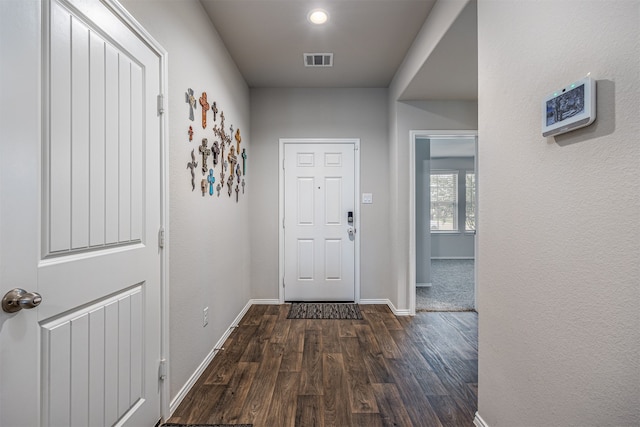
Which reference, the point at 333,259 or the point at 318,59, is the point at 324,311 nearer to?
the point at 333,259

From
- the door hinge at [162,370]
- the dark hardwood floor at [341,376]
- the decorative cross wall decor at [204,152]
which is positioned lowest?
the dark hardwood floor at [341,376]

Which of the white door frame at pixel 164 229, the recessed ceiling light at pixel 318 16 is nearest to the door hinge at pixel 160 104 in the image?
the white door frame at pixel 164 229

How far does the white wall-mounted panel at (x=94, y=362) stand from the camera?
3.29 feet

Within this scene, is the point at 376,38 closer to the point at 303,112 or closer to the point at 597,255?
the point at 303,112

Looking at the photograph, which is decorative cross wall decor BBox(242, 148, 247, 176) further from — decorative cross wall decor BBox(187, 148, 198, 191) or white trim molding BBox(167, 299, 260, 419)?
white trim molding BBox(167, 299, 260, 419)

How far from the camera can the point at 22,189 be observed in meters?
0.90

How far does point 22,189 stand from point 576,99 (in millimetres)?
1678

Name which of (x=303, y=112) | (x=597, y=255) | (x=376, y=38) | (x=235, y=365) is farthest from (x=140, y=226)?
(x=303, y=112)

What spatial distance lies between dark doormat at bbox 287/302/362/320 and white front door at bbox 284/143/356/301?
4.5 inches

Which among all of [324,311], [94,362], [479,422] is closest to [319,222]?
[324,311]

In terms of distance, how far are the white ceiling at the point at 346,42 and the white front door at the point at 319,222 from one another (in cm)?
86

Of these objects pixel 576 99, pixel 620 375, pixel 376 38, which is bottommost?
pixel 620 375

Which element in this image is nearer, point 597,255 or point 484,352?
point 597,255

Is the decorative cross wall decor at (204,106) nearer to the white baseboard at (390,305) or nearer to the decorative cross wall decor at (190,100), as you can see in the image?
the decorative cross wall decor at (190,100)
